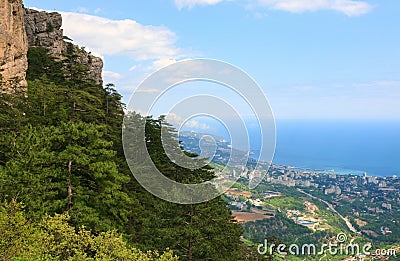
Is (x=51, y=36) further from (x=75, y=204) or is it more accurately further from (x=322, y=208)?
(x=322, y=208)

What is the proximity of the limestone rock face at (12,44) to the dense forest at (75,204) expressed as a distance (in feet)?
A: 5.82

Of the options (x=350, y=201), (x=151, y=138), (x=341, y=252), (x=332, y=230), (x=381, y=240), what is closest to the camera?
(x=151, y=138)

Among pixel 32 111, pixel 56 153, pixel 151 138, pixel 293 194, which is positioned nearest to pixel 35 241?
pixel 56 153

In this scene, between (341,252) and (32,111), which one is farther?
(341,252)

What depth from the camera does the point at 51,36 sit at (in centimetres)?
3784

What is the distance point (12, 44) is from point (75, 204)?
12148 mm

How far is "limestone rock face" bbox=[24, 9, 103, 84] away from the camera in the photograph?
36750 millimetres

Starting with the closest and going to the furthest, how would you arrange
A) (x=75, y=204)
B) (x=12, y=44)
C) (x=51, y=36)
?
(x=75, y=204) < (x=12, y=44) < (x=51, y=36)

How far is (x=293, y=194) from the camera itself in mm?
67438

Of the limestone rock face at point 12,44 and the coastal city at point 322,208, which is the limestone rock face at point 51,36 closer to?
the limestone rock face at point 12,44

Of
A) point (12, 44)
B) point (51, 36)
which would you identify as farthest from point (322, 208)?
point (12, 44)

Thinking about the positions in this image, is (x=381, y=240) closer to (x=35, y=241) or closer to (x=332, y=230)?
(x=332, y=230)

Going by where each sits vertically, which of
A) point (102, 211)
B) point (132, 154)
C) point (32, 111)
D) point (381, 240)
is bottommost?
point (381, 240)

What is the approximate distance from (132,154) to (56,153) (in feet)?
14.9
